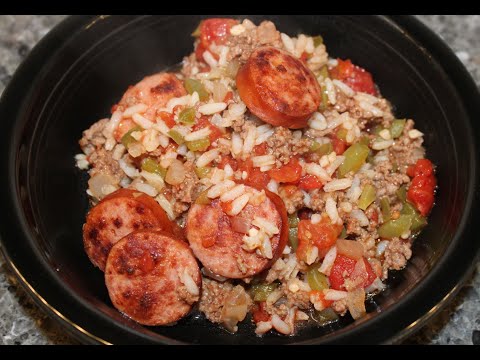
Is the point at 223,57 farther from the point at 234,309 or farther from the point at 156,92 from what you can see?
the point at 234,309

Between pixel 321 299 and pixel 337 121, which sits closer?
pixel 321 299

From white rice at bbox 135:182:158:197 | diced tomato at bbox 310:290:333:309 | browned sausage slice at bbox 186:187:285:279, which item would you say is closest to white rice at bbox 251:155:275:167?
browned sausage slice at bbox 186:187:285:279

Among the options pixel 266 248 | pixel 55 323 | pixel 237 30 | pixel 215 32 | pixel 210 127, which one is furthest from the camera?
pixel 215 32

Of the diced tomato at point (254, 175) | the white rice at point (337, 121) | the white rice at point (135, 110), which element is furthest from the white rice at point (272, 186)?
the white rice at point (135, 110)

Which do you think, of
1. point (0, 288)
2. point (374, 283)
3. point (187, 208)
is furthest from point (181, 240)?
point (0, 288)

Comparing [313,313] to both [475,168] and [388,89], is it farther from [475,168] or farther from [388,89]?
[388,89]

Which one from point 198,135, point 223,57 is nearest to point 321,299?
point 198,135
